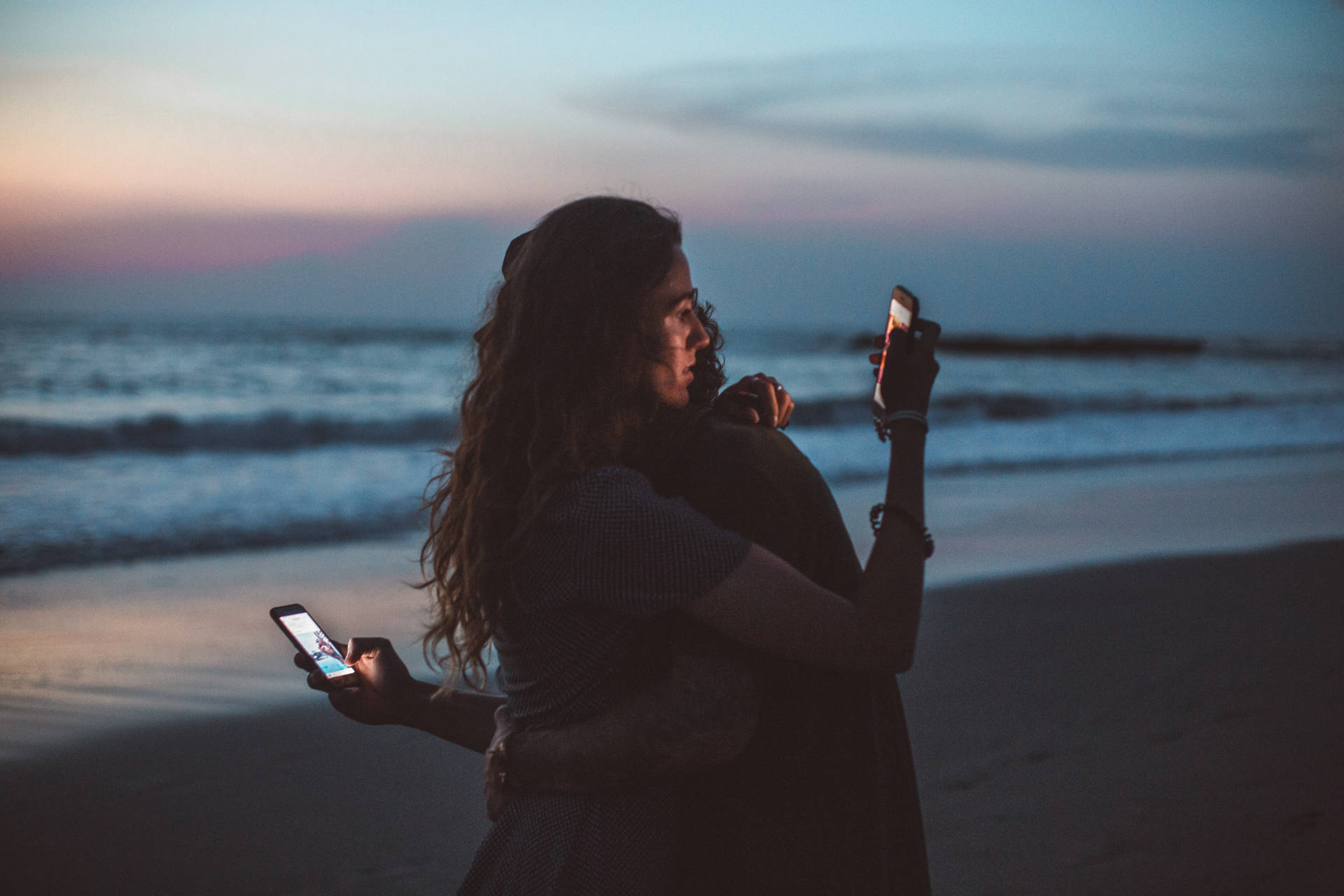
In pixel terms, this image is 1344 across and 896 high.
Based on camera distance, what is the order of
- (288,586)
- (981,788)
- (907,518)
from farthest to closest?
(288,586) → (981,788) → (907,518)

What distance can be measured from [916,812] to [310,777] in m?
3.36

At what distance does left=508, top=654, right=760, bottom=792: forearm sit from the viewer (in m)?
1.58

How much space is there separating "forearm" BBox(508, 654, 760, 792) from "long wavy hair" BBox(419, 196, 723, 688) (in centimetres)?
25

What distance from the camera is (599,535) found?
156 centimetres

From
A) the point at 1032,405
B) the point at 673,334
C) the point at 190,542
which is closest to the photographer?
the point at 673,334

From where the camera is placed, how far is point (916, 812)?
1.73 meters

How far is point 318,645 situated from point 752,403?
1.12 metres

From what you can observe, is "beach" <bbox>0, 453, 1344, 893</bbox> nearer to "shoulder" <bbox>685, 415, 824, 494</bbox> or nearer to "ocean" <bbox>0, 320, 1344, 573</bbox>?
"ocean" <bbox>0, 320, 1344, 573</bbox>

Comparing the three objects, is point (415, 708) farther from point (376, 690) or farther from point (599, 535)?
point (599, 535)

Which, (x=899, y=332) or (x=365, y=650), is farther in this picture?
(x=365, y=650)

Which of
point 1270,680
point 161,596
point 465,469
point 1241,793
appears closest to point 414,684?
point 465,469

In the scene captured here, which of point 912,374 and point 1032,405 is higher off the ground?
point 912,374

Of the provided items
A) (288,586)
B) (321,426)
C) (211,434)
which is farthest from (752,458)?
(321,426)

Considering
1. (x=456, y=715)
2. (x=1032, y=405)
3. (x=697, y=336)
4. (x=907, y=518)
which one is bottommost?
(x=1032, y=405)
